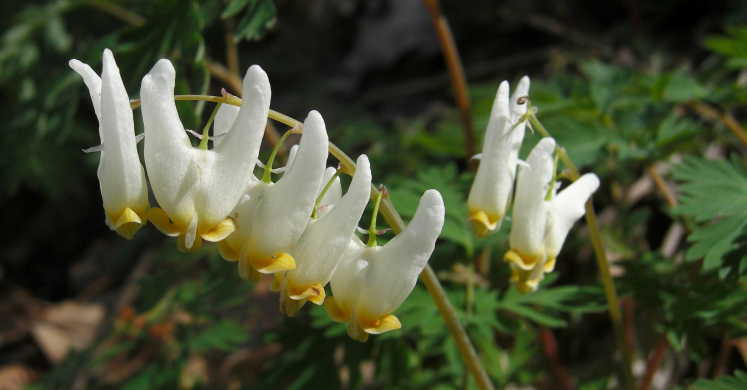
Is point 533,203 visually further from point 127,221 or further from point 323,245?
point 127,221

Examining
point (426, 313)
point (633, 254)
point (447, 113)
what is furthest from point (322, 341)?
point (447, 113)

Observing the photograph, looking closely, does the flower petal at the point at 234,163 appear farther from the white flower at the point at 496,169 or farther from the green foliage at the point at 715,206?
the green foliage at the point at 715,206

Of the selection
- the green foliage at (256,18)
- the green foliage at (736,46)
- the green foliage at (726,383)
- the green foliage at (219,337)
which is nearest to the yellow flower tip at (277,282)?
the green foliage at (256,18)

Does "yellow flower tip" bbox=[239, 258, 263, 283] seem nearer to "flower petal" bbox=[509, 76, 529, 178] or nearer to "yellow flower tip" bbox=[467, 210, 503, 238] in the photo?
"yellow flower tip" bbox=[467, 210, 503, 238]

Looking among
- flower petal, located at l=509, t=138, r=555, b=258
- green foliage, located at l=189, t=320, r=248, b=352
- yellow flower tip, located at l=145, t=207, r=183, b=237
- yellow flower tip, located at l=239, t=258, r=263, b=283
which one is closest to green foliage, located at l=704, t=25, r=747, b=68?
flower petal, located at l=509, t=138, r=555, b=258

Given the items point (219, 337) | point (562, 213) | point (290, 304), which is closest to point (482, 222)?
point (562, 213)

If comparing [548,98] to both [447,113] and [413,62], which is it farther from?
[413,62]
